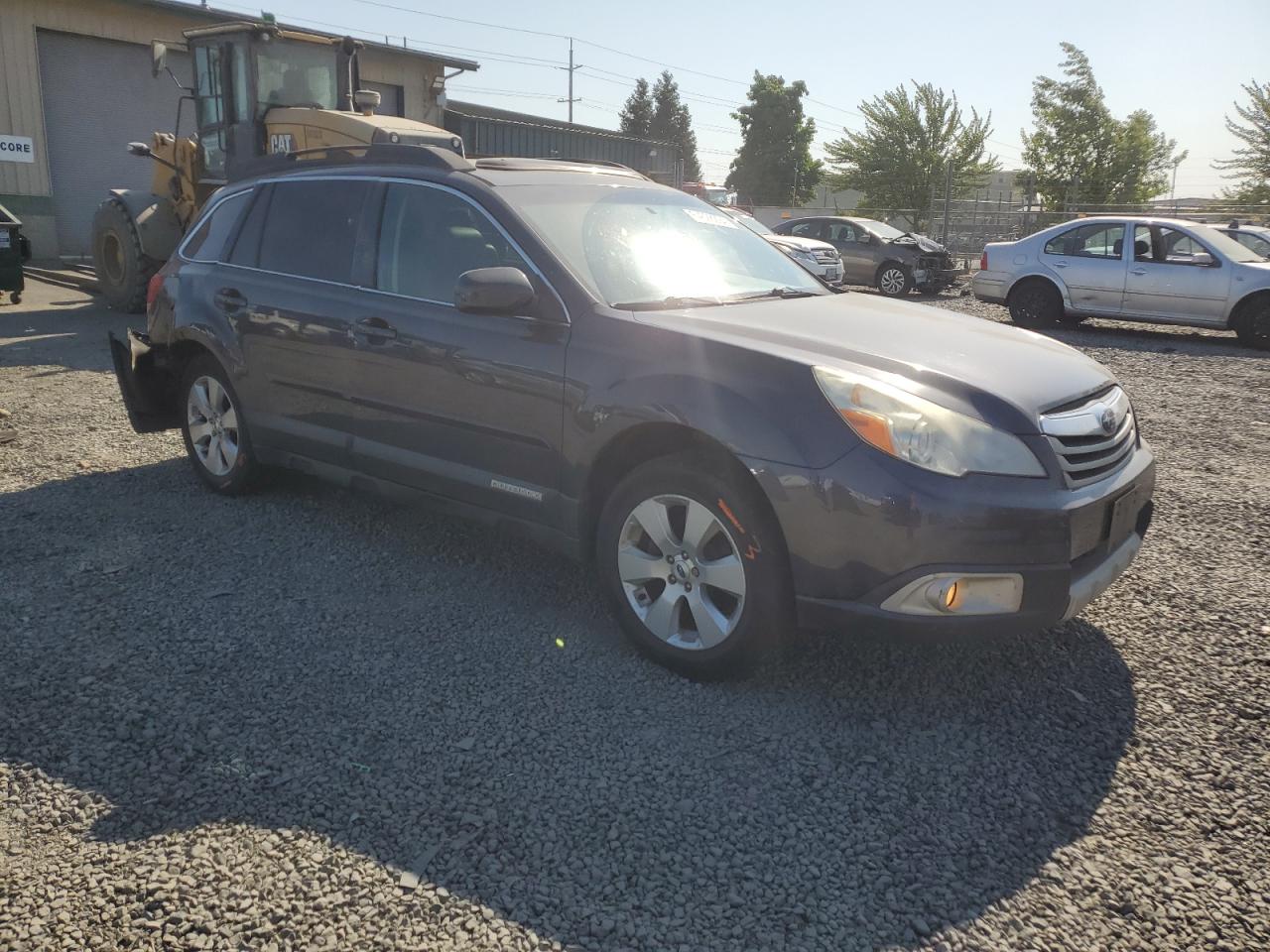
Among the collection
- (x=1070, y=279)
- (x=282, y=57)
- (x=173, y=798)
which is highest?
(x=282, y=57)

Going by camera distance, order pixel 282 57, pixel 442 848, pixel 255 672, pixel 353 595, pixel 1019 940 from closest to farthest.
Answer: pixel 1019 940
pixel 442 848
pixel 255 672
pixel 353 595
pixel 282 57

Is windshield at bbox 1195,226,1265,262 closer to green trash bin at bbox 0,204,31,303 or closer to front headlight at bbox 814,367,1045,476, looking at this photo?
front headlight at bbox 814,367,1045,476

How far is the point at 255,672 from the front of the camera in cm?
353

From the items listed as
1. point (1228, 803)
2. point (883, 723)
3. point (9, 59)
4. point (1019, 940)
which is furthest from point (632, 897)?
point (9, 59)

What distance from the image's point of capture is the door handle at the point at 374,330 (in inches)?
170

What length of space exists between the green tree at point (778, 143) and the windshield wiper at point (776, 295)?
7118 centimetres

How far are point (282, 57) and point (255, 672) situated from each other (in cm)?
1024

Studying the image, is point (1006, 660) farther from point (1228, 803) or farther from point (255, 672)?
point (255, 672)

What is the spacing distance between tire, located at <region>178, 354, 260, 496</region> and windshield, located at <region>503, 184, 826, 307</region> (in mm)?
2156

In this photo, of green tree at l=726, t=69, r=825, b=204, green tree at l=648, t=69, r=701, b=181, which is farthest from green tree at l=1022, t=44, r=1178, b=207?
green tree at l=648, t=69, r=701, b=181

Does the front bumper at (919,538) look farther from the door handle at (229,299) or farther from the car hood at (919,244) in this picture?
the car hood at (919,244)

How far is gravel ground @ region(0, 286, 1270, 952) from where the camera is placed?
2371mm

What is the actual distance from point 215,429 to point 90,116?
57.5 ft

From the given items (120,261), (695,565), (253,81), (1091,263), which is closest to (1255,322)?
(1091,263)
